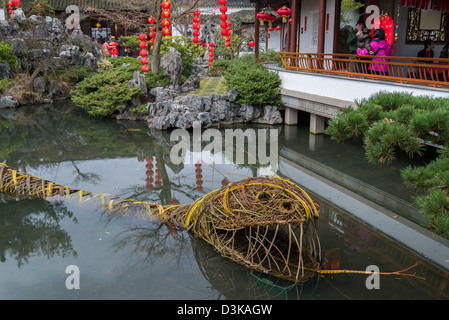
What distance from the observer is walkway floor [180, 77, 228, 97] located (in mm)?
14462

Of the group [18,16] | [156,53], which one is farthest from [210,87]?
[18,16]

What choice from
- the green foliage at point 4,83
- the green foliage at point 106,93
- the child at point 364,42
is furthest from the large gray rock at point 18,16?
the child at point 364,42

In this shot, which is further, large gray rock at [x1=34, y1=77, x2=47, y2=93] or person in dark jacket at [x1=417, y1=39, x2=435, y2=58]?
large gray rock at [x1=34, y1=77, x2=47, y2=93]

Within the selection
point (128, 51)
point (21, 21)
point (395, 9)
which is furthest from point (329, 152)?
point (128, 51)

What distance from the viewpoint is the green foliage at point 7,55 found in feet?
56.7

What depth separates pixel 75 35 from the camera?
1998 cm

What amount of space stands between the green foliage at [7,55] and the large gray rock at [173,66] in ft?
22.3

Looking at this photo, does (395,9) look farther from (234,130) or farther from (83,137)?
(83,137)

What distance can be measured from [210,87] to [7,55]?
27.7 ft

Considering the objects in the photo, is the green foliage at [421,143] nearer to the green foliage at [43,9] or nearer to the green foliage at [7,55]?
the green foliage at [7,55]

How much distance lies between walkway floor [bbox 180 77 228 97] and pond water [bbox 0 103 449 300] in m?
4.50

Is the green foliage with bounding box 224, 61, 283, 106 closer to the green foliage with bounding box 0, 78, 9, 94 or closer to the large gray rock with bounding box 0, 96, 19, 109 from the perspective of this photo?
the large gray rock with bounding box 0, 96, 19, 109

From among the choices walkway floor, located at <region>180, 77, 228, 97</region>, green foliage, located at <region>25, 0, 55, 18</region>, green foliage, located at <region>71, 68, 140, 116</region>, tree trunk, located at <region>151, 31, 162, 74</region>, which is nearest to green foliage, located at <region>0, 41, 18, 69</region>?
green foliage, located at <region>71, 68, 140, 116</region>

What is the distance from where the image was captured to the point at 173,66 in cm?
1483
